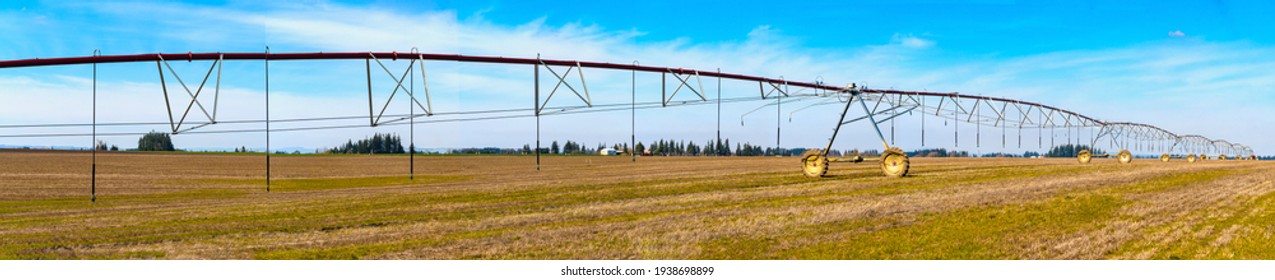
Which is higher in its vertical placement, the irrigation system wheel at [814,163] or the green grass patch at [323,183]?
the irrigation system wheel at [814,163]

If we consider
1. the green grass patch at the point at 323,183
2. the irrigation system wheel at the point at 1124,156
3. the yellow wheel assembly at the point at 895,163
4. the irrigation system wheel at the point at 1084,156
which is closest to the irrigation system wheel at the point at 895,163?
the yellow wheel assembly at the point at 895,163

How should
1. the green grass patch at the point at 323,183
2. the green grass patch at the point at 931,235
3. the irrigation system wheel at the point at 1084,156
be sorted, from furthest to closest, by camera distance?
the irrigation system wheel at the point at 1084,156 < the green grass patch at the point at 323,183 < the green grass patch at the point at 931,235

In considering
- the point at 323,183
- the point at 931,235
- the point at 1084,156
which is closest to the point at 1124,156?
the point at 1084,156

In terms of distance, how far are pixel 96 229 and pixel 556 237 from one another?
13.6 metres

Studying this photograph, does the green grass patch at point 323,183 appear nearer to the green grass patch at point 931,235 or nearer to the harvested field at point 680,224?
the harvested field at point 680,224

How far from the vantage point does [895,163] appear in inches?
1458

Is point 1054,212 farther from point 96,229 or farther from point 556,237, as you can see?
point 96,229

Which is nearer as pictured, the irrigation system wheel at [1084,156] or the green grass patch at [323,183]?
the green grass patch at [323,183]

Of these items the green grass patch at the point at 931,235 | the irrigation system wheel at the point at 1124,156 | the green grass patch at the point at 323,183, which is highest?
the irrigation system wheel at the point at 1124,156

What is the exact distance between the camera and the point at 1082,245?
47.8 feet

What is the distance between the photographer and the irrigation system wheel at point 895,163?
→ 36.7 m

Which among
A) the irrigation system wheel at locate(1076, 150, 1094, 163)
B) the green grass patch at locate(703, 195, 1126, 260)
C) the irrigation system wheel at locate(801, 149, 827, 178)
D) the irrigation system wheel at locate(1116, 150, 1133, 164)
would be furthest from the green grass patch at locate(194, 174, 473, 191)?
the irrigation system wheel at locate(1116, 150, 1133, 164)

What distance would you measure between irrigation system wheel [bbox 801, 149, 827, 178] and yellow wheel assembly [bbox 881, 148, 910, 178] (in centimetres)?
314

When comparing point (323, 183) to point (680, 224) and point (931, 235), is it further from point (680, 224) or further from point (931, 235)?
point (931, 235)
